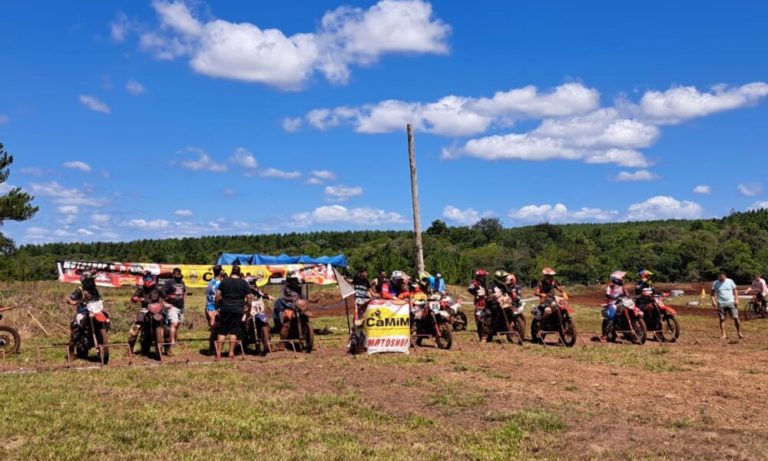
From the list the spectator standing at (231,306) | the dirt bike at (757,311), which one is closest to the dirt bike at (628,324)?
the spectator standing at (231,306)

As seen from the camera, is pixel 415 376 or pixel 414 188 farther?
pixel 414 188

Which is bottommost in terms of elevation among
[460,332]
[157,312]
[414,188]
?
[460,332]

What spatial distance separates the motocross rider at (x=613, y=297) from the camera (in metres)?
17.5

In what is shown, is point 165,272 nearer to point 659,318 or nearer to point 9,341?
point 9,341

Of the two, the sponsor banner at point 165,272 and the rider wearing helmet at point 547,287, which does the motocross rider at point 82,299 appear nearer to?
the sponsor banner at point 165,272

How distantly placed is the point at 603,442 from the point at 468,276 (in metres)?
72.5

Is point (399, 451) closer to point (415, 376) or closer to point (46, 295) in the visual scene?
point (415, 376)

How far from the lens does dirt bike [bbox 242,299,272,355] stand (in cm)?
1507

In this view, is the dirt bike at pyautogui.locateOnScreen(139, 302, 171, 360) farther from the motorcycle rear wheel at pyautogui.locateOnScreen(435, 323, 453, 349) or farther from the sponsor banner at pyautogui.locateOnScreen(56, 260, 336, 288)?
the sponsor banner at pyautogui.locateOnScreen(56, 260, 336, 288)

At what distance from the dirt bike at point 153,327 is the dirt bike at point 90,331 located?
0.86 m

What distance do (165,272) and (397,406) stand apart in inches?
649

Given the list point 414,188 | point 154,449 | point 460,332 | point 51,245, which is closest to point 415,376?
point 154,449

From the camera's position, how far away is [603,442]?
24.0 feet

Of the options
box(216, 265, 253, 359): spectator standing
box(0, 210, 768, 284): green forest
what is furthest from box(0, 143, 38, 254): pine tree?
box(216, 265, 253, 359): spectator standing
